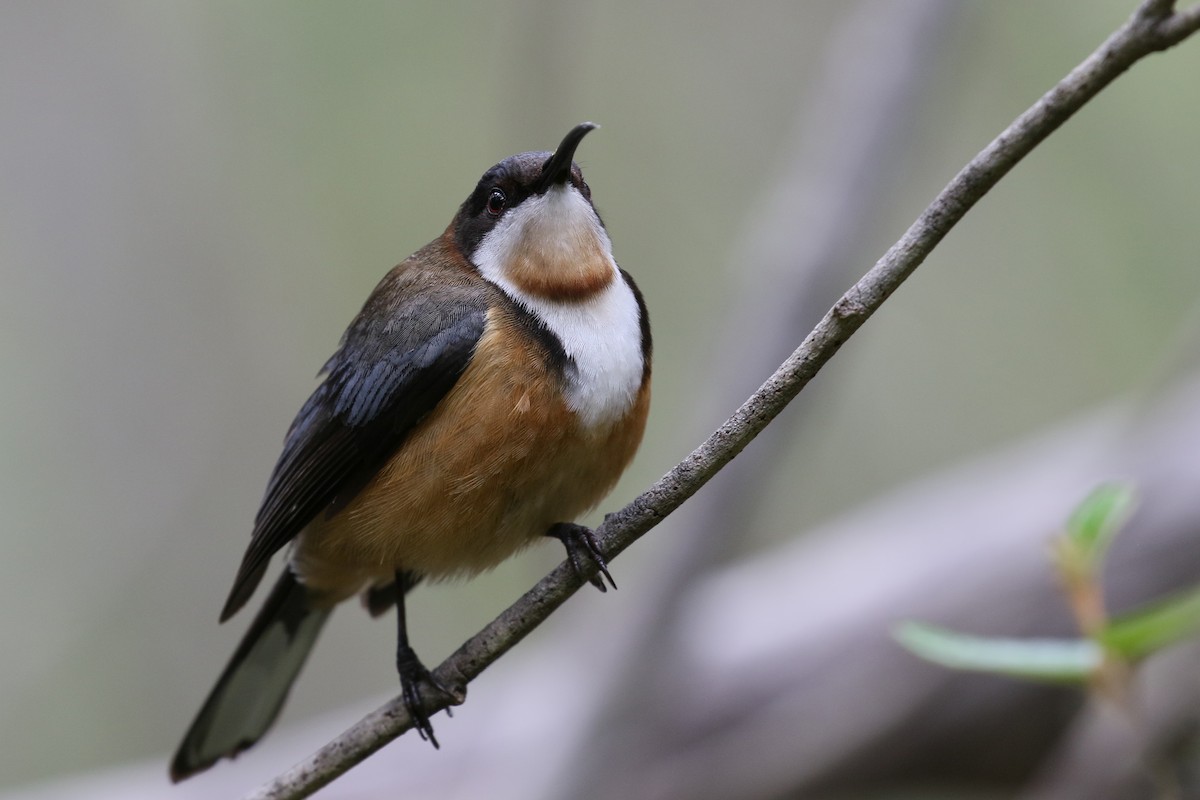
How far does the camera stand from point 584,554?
2982mm

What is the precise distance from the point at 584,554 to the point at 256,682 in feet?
5.91

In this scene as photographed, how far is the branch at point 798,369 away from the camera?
5.90 ft

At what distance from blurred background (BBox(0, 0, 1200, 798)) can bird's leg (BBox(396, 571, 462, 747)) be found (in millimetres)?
3596

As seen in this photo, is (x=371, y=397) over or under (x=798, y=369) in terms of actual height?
under

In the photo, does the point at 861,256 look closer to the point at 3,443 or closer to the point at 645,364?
the point at 645,364

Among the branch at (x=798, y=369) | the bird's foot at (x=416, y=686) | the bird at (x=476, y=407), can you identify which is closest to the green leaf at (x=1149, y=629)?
the branch at (x=798, y=369)

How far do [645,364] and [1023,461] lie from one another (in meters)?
3.71

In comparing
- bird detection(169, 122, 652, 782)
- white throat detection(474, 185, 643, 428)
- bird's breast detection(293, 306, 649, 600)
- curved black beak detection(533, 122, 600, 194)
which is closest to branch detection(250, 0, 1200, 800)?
bird detection(169, 122, 652, 782)

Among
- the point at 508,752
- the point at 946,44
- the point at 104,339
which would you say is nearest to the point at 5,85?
the point at 104,339

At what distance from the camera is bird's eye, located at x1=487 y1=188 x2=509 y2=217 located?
3.77 metres

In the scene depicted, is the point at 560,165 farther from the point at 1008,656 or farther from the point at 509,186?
the point at 1008,656

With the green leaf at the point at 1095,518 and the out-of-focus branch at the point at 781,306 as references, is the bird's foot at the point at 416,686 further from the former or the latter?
the out-of-focus branch at the point at 781,306

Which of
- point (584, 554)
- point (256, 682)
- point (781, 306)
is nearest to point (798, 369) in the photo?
point (584, 554)

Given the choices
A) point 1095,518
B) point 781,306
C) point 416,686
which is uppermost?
point 1095,518
